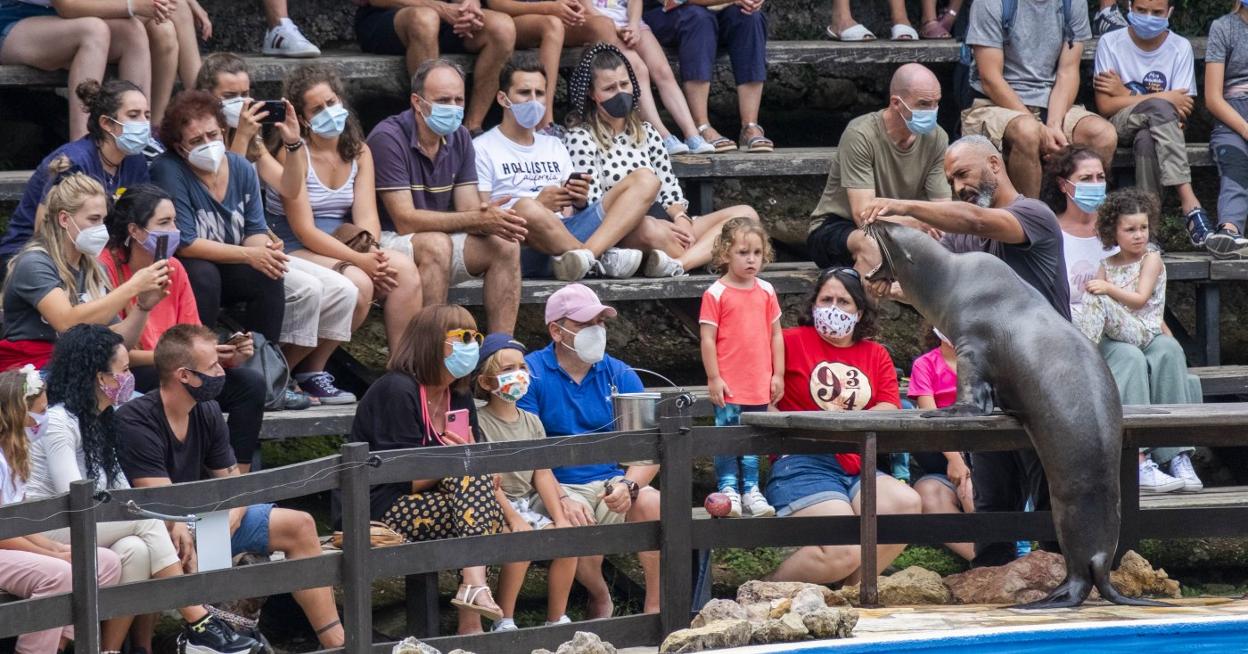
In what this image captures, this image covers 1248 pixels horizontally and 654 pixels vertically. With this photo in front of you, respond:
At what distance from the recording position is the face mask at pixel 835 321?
7539mm

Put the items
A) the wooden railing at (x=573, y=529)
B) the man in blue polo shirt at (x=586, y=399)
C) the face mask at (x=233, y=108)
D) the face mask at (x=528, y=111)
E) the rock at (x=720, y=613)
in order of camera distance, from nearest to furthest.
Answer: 1. the wooden railing at (x=573, y=529)
2. the rock at (x=720, y=613)
3. the man in blue polo shirt at (x=586, y=399)
4. the face mask at (x=233, y=108)
5. the face mask at (x=528, y=111)

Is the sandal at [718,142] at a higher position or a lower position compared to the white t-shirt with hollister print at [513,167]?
higher

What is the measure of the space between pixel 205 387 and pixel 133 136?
1465 mm

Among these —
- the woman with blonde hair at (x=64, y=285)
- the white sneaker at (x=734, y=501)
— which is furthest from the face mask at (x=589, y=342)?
the woman with blonde hair at (x=64, y=285)

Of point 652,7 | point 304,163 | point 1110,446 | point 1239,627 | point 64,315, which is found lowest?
point 1239,627

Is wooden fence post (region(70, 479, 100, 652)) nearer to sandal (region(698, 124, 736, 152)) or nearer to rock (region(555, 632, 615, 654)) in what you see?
rock (region(555, 632, 615, 654))

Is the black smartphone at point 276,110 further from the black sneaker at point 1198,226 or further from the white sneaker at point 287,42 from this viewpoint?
the black sneaker at point 1198,226

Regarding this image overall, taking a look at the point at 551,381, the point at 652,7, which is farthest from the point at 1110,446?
the point at 652,7

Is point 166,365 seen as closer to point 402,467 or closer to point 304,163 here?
point 402,467

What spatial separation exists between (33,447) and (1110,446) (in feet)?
12.1

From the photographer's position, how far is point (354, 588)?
601 cm

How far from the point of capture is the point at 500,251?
8148 mm

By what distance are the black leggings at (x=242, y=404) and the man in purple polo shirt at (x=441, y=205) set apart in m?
1.22

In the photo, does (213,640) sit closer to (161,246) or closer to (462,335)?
(462,335)
